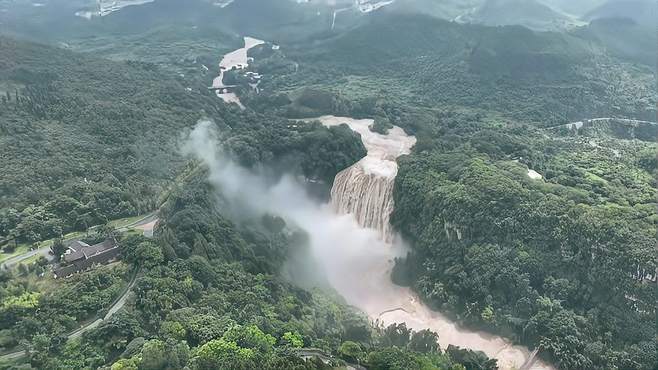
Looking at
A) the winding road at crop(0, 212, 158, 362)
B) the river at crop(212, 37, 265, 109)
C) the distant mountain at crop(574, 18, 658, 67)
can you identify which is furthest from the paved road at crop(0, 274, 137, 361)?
the distant mountain at crop(574, 18, 658, 67)

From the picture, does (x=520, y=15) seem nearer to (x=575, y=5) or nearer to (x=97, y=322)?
(x=575, y=5)

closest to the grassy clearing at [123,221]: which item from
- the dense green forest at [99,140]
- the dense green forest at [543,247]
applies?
the dense green forest at [99,140]

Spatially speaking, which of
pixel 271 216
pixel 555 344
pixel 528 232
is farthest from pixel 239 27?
pixel 555 344

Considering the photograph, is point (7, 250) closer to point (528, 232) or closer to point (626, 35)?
point (528, 232)

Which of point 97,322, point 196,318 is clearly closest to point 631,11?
point 196,318

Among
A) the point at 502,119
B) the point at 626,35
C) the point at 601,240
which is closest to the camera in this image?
the point at 601,240

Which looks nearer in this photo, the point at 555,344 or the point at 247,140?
the point at 555,344

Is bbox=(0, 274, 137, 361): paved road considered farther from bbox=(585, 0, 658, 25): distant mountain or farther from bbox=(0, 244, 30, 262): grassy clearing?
bbox=(585, 0, 658, 25): distant mountain
